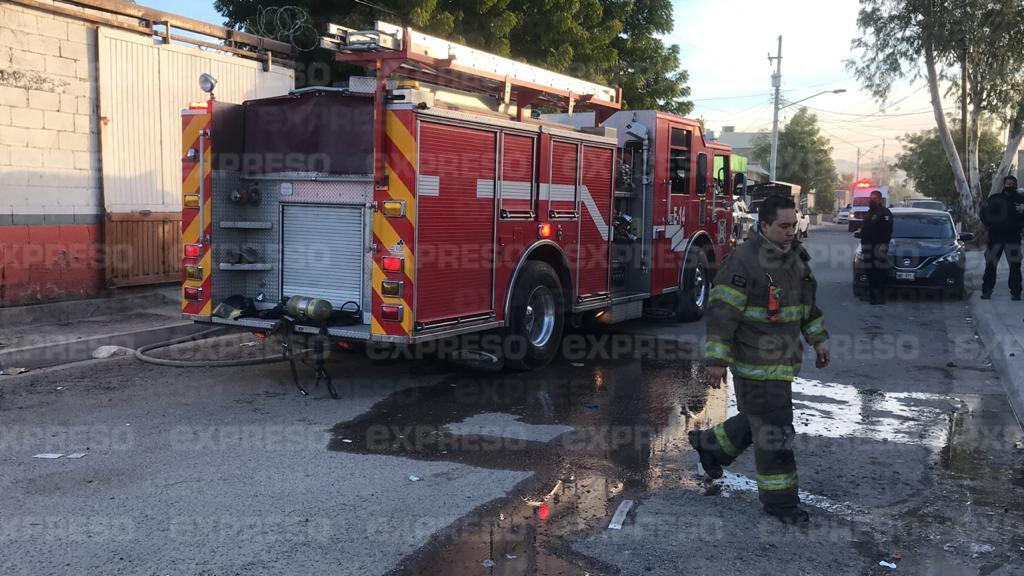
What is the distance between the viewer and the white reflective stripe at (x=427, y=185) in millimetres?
6879

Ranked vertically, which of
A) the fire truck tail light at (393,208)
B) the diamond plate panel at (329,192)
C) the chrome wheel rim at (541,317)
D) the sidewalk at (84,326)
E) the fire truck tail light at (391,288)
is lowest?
the sidewalk at (84,326)

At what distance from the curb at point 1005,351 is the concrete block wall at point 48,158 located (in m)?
10.2

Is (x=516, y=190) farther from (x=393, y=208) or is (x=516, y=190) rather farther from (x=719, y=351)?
(x=719, y=351)

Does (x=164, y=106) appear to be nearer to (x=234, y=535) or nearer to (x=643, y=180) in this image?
(x=643, y=180)

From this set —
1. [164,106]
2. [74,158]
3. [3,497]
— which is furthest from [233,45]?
[3,497]

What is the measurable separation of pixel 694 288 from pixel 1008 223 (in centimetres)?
507

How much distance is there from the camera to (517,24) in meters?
16.6

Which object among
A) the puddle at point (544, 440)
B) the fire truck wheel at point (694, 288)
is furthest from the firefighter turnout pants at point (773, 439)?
the fire truck wheel at point (694, 288)

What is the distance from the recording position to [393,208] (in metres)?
6.89

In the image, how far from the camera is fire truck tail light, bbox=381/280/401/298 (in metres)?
6.94

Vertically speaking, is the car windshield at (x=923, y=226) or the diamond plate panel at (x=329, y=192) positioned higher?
the diamond plate panel at (x=329, y=192)

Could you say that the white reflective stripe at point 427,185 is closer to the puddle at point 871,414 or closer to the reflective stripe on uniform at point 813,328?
the reflective stripe on uniform at point 813,328

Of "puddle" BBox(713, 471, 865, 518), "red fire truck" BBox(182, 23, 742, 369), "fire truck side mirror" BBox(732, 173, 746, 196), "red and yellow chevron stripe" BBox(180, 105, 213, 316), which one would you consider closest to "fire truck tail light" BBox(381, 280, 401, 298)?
"red fire truck" BBox(182, 23, 742, 369)

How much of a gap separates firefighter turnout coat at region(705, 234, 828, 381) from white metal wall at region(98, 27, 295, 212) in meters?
9.04
